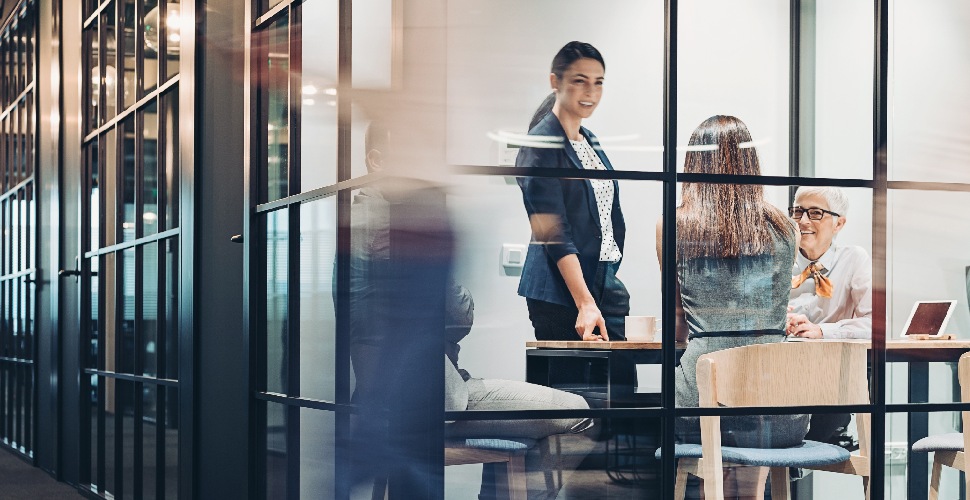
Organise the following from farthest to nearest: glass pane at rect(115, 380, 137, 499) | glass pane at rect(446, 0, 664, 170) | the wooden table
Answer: glass pane at rect(115, 380, 137, 499), the wooden table, glass pane at rect(446, 0, 664, 170)

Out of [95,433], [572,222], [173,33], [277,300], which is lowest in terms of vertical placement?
[95,433]

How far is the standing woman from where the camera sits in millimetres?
2576

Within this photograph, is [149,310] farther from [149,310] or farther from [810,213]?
[810,213]

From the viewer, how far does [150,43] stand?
4293 mm

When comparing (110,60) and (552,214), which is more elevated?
(110,60)

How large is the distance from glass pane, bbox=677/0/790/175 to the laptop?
0.47 m

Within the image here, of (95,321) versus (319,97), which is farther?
(95,321)

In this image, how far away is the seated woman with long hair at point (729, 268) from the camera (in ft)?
8.82

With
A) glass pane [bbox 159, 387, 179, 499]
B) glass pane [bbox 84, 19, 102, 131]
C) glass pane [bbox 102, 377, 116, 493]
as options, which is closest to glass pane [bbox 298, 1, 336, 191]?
glass pane [bbox 159, 387, 179, 499]

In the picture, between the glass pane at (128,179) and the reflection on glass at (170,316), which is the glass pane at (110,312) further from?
the reflection on glass at (170,316)

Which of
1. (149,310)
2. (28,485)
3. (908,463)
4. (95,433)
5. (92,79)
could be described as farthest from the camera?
(28,485)

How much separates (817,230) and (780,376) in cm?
35

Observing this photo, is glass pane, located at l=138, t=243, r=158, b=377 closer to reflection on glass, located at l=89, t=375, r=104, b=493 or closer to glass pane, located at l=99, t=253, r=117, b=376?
glass pane, located at l=99, t=253, r=117, b=376

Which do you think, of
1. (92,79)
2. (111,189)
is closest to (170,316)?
(111,189)
